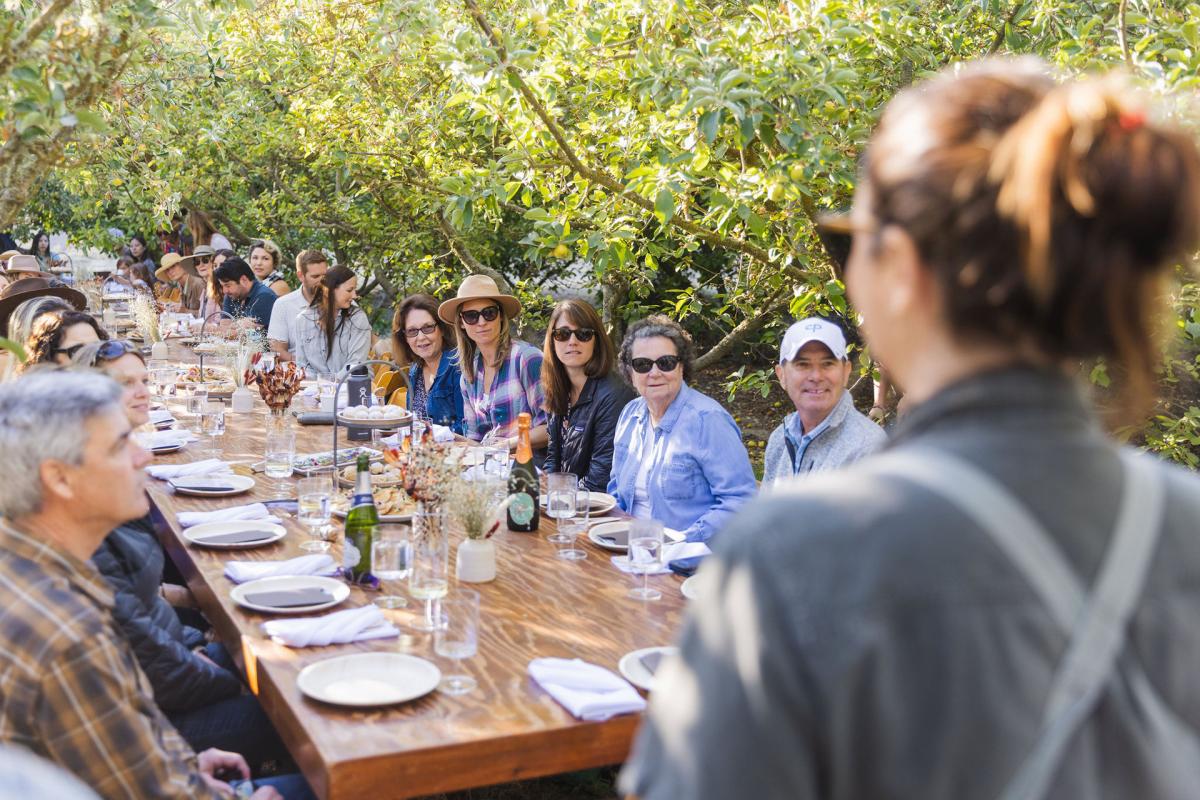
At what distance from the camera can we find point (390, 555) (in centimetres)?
316

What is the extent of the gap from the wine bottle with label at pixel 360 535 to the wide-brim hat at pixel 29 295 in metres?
3.89

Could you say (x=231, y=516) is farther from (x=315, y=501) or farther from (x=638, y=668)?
(x=638, y=668)

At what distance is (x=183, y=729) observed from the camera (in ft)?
10.3

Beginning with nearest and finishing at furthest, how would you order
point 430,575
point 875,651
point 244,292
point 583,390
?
point 875,651, point 430,575, point 583,390, point 244,292

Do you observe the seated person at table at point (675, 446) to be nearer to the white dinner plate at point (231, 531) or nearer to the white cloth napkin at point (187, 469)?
the white dinner plate at point (231, 531)

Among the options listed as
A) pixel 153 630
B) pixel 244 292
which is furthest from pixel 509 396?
pixel 244 292

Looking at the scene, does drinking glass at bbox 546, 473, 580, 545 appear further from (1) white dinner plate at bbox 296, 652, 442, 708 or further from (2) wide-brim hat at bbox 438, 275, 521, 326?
(2) wide-brim hat at bbox 438, 275, 521, 326

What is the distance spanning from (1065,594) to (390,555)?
2.41m

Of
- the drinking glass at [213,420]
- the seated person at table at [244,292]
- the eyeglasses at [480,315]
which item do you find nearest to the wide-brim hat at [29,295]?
the drinking glass at [213,420]

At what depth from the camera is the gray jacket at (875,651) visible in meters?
0.94

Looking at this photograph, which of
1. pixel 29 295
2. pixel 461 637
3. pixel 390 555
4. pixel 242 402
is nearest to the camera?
pixel 461 637

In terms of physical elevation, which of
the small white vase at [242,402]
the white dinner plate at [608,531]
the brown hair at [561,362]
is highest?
the brown hair at [561,362]

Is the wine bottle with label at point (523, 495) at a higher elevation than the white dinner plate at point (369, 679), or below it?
higher

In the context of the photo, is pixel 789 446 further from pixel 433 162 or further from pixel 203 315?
pixel 203 315
